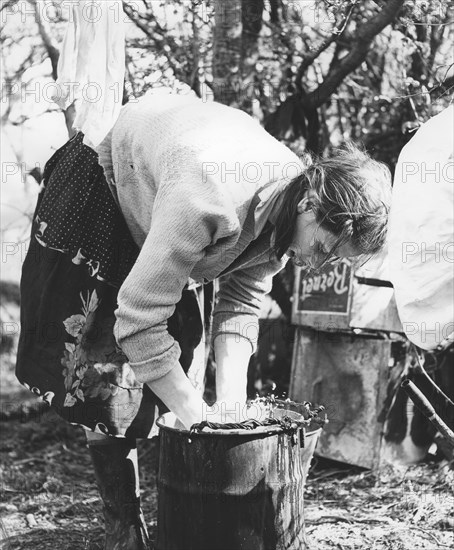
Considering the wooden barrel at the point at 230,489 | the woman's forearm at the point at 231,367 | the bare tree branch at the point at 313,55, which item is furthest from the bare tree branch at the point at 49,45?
the wooden barrel at the point at 230,489

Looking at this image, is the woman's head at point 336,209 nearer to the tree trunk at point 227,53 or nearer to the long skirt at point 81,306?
the long skirt at point 81,306

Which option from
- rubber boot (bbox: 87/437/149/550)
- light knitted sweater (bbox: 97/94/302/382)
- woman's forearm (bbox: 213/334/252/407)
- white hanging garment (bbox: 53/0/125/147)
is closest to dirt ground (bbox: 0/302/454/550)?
rubber boot (bbox: 87/437/149/550)

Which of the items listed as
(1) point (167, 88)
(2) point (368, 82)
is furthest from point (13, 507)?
(2) point (368, 82)

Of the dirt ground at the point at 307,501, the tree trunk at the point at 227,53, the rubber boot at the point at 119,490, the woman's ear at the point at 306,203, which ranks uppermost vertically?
the tree trunk at the point at 227,53

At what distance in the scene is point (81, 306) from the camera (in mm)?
2490

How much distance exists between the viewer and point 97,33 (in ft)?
8.79

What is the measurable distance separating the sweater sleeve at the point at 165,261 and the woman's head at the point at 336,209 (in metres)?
0.18

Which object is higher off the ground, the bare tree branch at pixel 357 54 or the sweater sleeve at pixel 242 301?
the bare tree branch at pixel 357 54

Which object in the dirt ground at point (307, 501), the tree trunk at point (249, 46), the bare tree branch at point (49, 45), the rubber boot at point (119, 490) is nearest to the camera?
the rubber boot at point (119, 490)

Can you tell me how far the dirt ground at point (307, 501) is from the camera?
2912 millimetres

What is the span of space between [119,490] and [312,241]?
45.1 inches

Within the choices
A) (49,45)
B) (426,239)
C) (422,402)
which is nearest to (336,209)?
(426,239)

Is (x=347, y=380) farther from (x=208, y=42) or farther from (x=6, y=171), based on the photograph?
(x=6, y=171)

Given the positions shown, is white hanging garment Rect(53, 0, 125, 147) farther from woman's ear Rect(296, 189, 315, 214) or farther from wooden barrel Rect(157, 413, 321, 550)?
wooden barrel Rect(157, 413, 321, 550)
